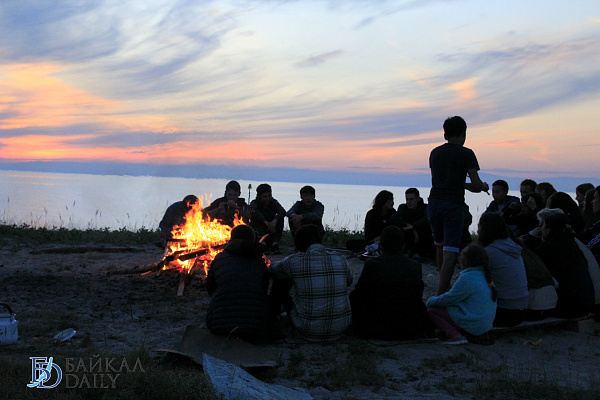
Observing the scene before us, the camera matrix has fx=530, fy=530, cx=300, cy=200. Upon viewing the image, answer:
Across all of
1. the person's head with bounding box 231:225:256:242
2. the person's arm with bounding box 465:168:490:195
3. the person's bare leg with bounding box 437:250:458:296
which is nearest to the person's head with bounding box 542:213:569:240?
the person's arm with bounding box 465:168:490:195

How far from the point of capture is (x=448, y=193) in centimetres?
655

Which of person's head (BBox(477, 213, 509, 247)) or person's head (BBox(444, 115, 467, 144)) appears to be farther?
person's head (BBox(444, 115, 467, 144))

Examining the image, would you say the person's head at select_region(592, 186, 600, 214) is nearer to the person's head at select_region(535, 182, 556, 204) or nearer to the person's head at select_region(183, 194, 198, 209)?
the person's head at select_region(535, 182, 556, 204)

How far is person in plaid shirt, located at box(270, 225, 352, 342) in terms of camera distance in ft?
18.5

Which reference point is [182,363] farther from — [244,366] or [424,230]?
[424,230]

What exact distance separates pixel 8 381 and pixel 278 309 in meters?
2.95

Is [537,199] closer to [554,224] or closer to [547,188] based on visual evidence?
[547,188]

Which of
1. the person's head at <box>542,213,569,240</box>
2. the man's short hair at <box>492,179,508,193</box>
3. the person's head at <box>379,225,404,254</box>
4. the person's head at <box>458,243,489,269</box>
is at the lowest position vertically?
the person's head at <box>458,243,489,269</box>

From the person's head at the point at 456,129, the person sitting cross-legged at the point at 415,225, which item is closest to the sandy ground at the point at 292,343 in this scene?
the person sitting cross-legged at the point at 415,225

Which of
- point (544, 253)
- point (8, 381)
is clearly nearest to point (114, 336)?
point (8, 381)

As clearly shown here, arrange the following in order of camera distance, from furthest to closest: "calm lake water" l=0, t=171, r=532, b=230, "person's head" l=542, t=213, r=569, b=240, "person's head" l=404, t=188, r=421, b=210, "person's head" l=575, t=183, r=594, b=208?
"calm lake water" l=0, t=171, r=532, b=230 → "person's head" l=404, t=188, r=421, b=210 → "person's head" l=575, t=183, r=594, b=208 → "person's head" l=542, t=213, r=569, b=240

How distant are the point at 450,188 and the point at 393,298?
5.44 ft

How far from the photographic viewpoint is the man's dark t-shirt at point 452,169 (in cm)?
647

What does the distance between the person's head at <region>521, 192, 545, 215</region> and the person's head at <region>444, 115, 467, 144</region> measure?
11.5 feet
